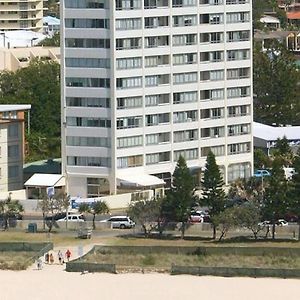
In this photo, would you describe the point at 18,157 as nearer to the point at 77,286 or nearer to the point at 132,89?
the point at 132,89

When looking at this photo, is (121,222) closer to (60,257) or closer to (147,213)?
(147,213)

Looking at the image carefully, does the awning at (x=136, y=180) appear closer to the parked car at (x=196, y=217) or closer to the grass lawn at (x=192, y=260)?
the parked car at (x=196, y=217)

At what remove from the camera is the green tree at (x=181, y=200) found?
58.5m

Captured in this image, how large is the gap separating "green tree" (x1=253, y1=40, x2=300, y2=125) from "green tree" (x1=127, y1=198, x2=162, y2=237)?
2729cm

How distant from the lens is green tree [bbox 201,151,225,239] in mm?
59250

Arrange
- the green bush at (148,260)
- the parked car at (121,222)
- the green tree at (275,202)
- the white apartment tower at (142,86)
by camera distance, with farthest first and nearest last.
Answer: the white apartment tower at (142,86) → the parked car at (121,222) → the green tree at (275,202) → the green bush at (148,260)

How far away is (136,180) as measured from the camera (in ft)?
218

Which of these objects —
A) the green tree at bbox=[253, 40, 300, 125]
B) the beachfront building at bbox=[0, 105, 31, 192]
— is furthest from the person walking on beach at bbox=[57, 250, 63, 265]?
the green tree at bbox=[253, 40, 300, 125]

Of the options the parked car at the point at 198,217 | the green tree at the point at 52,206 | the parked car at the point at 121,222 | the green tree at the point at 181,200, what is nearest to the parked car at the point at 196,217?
the parked car at the point at 198,217

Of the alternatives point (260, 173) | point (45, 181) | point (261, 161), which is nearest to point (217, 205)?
point (45, 181)

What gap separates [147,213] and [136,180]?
27.1 feet

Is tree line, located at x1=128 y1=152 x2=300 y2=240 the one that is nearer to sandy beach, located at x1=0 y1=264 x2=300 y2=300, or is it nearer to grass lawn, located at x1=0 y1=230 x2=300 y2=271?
grass lawn, located at x1=0 y1=230 x2=300 y2=271

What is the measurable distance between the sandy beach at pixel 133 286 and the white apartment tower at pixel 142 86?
571 inches

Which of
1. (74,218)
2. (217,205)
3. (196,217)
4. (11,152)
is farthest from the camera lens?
(11,152)
